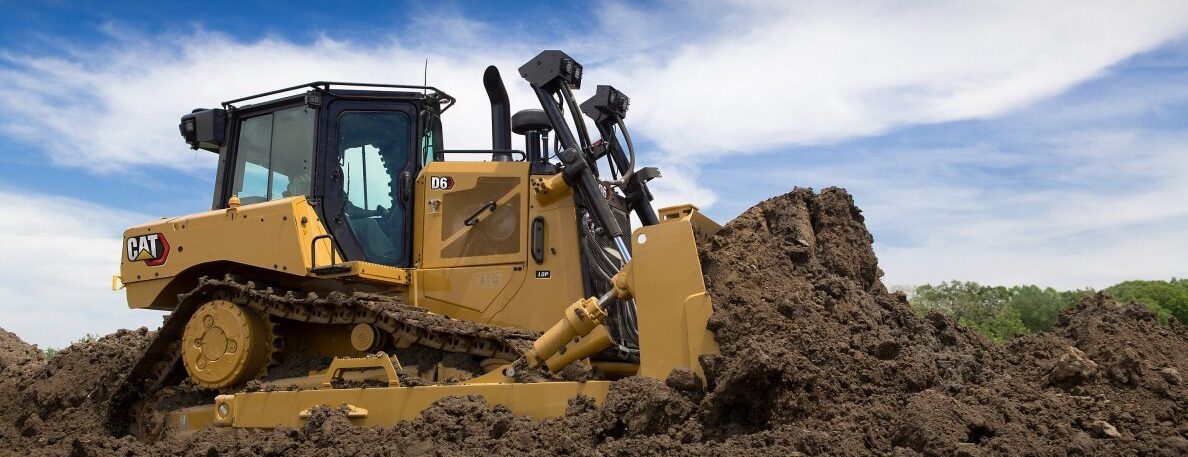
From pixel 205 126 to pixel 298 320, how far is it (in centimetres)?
223

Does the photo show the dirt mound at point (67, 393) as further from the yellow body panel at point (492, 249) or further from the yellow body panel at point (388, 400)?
the yellow body panel at point (492, 249)

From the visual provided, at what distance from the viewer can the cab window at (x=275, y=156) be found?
8.02 meters

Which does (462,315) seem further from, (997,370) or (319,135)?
(997,370)

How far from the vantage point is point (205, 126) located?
8680mm

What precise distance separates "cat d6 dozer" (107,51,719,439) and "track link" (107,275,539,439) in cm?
2

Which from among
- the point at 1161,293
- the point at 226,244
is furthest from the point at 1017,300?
the point at 226,244

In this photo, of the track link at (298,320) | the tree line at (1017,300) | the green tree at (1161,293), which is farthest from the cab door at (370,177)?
the green tree at (1161,293)

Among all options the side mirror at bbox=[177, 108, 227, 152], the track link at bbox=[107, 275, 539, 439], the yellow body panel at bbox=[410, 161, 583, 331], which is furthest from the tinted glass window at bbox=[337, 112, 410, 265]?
the side mirror at bbox=[177, 108, 227, 152]

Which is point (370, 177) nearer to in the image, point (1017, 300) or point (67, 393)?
point (67, 393)

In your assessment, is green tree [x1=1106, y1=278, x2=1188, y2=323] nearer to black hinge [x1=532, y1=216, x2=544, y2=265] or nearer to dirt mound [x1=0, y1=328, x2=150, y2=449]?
black hinge [x1=532, y1=216, x2=544, y2=265]

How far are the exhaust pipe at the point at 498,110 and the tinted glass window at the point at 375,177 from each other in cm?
90

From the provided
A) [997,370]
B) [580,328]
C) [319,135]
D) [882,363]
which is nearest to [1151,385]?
[997,370]

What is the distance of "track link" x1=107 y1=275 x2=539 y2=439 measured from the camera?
22.8 feet

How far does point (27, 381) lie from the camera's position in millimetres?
10023
